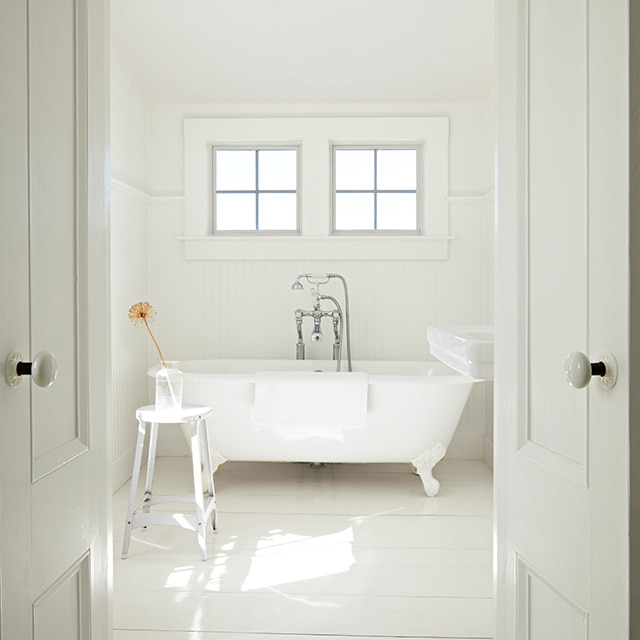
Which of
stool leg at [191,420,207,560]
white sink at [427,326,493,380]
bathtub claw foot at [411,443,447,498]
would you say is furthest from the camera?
bathtub claw foot at [411,443,447,498]

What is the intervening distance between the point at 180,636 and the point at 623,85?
79.4 inches

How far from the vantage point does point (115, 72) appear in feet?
13.4

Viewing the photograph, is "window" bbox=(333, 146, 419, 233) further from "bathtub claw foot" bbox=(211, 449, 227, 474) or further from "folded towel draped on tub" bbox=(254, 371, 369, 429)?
"bathtub claw foot" bbox=(211, 449, 227, 474)

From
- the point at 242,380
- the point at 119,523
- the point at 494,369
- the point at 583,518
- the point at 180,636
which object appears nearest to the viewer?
the point at 583,518

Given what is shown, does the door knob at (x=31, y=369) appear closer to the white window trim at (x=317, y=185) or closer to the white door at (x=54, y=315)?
the white door at (x=54, y=315)

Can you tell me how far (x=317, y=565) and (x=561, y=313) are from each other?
6.66 feet

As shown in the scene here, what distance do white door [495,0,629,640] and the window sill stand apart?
3.30m

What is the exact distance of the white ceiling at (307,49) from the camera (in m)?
3.84

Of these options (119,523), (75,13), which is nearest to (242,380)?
(119,523)

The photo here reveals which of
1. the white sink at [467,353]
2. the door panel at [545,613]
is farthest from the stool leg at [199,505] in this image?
the door panel at [545,613]

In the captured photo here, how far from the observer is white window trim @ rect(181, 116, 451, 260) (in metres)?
4.78

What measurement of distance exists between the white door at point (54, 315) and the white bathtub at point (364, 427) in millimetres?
2465

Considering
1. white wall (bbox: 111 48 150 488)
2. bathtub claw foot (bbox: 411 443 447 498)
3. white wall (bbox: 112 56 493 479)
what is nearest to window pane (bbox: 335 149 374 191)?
white wall (bbox: 112 56 493 479)

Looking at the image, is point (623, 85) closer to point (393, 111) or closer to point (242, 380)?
point (242, 380)
